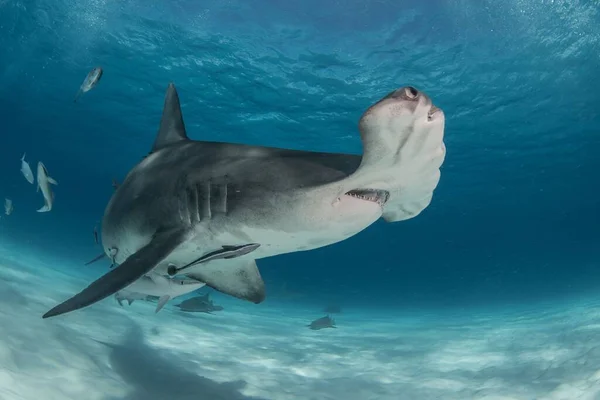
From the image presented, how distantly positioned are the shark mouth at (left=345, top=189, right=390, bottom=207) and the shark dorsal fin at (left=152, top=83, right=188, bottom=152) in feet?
8.31

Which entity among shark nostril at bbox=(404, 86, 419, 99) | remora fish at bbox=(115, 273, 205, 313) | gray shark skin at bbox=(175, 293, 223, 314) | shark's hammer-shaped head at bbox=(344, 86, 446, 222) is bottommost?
shark's hammer-shaped head at bbox=(344, 86, 446, 222)

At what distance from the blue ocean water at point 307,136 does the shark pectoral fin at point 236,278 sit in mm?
2340

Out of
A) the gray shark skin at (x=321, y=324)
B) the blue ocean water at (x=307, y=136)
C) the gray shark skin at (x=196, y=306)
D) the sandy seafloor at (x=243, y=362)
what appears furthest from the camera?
the gray shark skin at (x=321, y=324)

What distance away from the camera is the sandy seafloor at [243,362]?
5344 mm

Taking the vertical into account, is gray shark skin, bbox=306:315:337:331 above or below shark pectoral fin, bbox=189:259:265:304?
above

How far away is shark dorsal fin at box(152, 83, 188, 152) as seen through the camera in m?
4.46

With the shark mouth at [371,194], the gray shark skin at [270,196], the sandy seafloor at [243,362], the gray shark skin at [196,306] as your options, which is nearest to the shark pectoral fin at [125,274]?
the gray shark skin at [270,196]

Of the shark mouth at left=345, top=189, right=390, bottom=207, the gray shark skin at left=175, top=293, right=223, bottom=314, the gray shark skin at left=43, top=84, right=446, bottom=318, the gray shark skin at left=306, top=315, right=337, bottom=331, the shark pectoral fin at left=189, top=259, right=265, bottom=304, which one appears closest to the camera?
the gray shark skin at left=43, top=84, right=446, bottom=318

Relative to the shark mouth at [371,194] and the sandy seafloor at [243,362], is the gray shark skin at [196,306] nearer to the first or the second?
the sandy seafloor at [243,362]

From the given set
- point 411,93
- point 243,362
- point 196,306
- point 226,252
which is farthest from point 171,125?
point 243,362

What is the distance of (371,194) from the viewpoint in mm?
2494

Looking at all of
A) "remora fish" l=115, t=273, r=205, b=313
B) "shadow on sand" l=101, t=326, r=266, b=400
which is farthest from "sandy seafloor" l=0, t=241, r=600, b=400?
"remora fish" l=115, t=273, r=205, b=313

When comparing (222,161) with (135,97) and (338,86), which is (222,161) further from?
(135,97)

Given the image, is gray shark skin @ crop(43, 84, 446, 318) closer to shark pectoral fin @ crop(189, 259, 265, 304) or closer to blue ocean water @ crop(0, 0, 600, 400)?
shark pectoral fin @ crop(189, 259, 265, 304)
